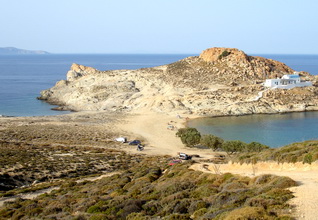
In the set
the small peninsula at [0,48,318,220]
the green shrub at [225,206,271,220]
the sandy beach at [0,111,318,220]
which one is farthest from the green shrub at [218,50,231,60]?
the green shrub at [225,206,271,220]

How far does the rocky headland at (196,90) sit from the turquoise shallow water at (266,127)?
4.24 metres

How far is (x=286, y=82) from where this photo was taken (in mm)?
73125

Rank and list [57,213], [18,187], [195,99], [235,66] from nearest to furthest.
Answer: [57,213] → [18,187] → [195,99] → [235,66]

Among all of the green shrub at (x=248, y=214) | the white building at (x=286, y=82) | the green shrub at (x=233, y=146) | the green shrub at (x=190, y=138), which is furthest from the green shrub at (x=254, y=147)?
the white building at (x=286, y=82)

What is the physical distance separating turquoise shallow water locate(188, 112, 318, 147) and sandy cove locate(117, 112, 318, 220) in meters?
5.46

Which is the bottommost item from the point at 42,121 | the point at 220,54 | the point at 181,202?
the point at 42,121

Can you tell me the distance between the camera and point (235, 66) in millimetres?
77875

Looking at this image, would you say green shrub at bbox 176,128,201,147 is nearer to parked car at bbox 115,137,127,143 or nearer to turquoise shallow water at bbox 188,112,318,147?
turquoise shallow water at bbox 188,112,318,147

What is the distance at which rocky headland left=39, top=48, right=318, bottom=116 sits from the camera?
218 feet

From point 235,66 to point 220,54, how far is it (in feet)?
17.4

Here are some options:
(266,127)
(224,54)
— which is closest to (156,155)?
(266,127)

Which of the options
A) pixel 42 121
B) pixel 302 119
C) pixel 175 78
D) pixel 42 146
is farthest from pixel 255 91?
pixel 42 146

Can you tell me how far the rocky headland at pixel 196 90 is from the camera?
6631cm

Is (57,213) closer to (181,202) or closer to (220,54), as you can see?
(181,202)
